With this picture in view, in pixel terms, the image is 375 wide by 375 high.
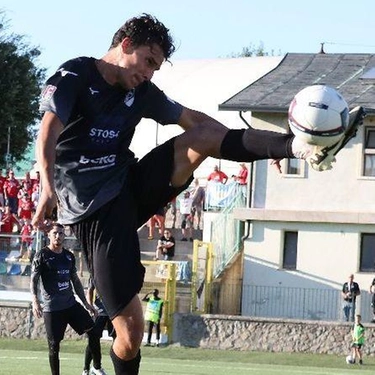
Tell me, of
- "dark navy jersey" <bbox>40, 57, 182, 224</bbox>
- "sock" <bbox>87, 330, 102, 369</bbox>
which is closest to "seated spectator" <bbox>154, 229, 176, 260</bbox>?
"sock" <bbox>87, 330, 102, 369</bbox>

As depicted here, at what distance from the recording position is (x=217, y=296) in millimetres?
35906

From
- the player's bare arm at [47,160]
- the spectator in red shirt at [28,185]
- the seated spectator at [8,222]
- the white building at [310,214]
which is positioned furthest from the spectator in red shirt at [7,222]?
the player's bare arm at [47,160]

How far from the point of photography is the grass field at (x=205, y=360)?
21.5 m

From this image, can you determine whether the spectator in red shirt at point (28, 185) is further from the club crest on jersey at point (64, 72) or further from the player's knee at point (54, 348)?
the club crest on jersey at point (64, 72)

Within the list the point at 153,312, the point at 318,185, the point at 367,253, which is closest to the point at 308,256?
the point at 367,253

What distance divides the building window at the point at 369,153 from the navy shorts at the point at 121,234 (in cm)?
2965

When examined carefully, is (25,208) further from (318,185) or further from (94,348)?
(94,348)

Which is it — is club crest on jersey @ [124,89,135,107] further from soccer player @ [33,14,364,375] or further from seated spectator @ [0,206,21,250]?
seated spectator @ [0,206,21,250]

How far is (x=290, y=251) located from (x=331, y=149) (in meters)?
30.5

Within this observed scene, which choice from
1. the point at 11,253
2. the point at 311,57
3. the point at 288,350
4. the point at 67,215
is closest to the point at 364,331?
the point at 288,350

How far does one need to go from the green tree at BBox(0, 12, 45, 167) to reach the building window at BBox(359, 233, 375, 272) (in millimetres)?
17223

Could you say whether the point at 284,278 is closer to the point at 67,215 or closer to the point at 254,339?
the point at 254,339

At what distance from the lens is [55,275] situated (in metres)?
17.3

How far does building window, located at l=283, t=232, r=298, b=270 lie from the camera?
126ft
